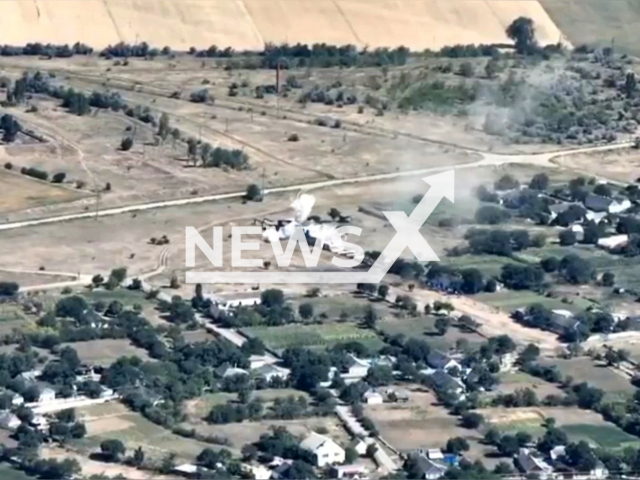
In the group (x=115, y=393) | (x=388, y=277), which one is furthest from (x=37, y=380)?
(x=388, y=277)

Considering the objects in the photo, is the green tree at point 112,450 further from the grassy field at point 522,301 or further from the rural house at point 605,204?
the rural house at point 605,204

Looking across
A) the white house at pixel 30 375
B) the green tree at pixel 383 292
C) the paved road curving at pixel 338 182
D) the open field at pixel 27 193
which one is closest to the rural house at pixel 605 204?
the paved road curving at pixel 338 182

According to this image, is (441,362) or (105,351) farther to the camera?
(105,351)

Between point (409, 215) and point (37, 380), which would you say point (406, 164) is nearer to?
point (409, 215)

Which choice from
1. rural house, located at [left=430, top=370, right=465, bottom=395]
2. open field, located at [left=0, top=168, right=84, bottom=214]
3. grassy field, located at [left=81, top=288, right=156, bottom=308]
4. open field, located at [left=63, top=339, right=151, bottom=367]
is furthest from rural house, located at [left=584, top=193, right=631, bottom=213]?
open field, located at [left=63, top=339, right=151, bottom=367]

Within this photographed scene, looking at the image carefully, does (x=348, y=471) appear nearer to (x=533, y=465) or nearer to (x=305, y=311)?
(x=533, y=465)

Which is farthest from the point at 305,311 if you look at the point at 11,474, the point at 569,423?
the point at 11,474

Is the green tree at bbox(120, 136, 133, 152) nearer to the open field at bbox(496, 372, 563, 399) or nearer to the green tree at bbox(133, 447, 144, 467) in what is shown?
the open field at bbox(496, 372, 563, 399)
